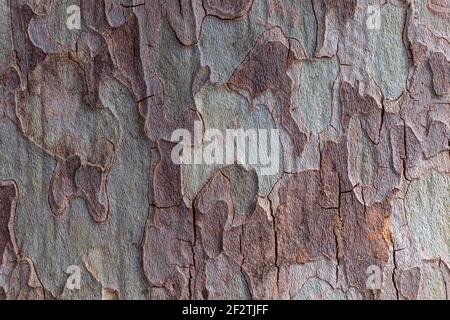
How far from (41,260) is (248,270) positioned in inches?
13.8

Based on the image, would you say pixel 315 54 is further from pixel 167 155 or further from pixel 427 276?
pixel 427 276

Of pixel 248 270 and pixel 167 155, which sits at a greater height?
pixel 167 155

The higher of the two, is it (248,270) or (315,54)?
(315,54)

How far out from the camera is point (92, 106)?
92 cm

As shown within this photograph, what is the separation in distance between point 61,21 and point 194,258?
46cm

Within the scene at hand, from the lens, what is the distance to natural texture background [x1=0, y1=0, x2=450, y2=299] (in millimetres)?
918

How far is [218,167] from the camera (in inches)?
36.3

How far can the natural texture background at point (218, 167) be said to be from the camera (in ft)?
3.01

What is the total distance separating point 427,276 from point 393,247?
0.25ft

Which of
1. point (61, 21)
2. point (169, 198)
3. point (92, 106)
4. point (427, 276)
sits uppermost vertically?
point (61, 21)

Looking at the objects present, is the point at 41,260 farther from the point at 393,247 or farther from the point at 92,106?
the point at 393,247

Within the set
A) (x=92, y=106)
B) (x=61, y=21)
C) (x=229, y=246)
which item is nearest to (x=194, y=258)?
(x=229, y=246)

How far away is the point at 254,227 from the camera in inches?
36.3

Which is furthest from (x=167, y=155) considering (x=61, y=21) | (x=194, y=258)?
(x=61, y=21)
